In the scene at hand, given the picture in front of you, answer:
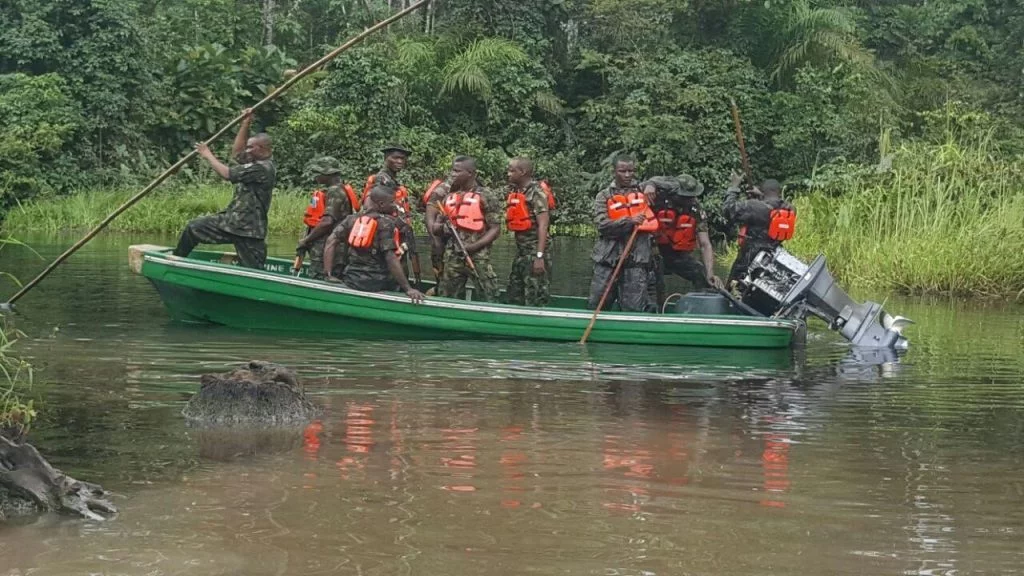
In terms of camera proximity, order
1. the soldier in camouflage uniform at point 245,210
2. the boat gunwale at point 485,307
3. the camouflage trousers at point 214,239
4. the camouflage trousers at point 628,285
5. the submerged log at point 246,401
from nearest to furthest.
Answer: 1. the submerged log at point 246,401
2. the boat gunwale at point 485,307
3. the camouflage trousers at point 628,285
4. the soldier in camouflage uniform at point 245,210
5. the camouflage trousers at point 214,239

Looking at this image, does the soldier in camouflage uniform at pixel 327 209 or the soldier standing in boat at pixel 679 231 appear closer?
the soldier standing in boat at pixel 679 231

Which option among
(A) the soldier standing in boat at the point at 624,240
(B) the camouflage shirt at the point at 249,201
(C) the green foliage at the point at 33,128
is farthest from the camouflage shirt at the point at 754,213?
(C) the green foliage at the point at 33,128

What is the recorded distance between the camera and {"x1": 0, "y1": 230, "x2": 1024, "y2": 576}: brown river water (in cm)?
586

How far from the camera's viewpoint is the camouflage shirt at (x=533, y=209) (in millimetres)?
12828

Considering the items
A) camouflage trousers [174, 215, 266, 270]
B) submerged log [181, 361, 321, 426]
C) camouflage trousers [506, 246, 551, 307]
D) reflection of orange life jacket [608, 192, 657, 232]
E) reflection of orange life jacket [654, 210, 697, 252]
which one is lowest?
submerged log [181, 361, 321, 426]

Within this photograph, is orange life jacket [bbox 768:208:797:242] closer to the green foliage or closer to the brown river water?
the brown river water

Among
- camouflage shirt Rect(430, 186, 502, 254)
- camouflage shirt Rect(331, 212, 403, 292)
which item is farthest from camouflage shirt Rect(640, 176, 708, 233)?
camouflage shirt Rect(331, 212, 403, 292)

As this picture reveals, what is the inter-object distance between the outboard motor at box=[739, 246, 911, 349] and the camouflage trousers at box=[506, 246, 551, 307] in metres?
1.89

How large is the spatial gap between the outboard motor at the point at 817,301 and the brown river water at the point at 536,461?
0.26 meters

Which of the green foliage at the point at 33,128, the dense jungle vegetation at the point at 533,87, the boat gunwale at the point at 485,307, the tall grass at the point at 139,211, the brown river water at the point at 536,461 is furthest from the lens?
the dense jungle vegetation at the point at 533,87

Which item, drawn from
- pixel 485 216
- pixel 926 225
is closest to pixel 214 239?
pixel 485 216

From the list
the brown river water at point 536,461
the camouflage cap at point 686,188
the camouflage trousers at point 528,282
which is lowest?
the brown river water at point 536,461

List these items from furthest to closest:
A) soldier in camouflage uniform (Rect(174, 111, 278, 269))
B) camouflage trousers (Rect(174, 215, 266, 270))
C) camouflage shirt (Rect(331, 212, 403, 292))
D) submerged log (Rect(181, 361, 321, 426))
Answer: camouflage trousers (Rect(174, 215, 266, 270)) → soldier in camouflage uniform (Rect(174, 111, 278, 269)) → camouflage shirt (Rect(331, 212, 403, 292)) → submerged log (Rect(181, 361, 321, 426))

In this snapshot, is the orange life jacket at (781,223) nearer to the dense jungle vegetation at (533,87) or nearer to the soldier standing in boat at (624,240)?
the soldier standing in boat at (624,240)
